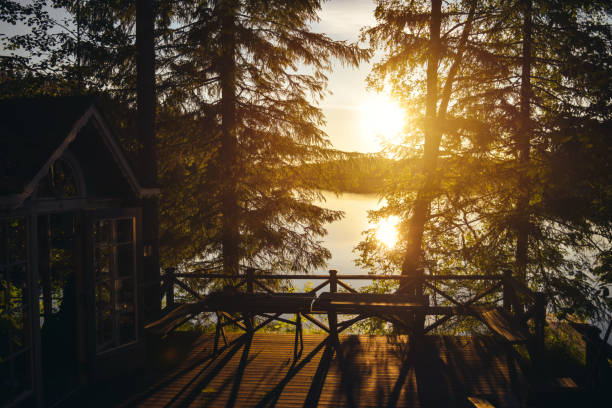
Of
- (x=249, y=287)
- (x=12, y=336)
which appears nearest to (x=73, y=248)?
(x=12, y=336)

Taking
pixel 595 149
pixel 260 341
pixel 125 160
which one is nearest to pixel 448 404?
pixel 260 341

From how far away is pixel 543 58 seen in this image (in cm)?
1031

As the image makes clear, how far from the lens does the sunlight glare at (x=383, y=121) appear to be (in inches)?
425

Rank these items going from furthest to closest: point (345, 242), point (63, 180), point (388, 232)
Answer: point (345, 242) → point (388, 232) → point (63, 180)

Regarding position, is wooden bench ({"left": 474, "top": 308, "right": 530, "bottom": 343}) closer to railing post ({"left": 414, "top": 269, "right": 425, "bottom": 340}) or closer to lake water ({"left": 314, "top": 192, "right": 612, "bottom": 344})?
railing post ({"left": 414, "top": 269, "right": 425, "bottom": 340})

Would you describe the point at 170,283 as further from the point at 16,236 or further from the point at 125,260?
the point at 16,236

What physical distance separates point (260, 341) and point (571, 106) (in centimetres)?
852

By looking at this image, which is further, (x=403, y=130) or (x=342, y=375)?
(x=403, y=130)

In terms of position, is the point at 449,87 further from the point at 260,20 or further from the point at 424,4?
the point at 260,20

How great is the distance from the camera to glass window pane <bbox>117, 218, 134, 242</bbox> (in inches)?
280

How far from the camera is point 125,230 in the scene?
284 inches

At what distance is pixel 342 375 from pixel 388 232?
557 cm

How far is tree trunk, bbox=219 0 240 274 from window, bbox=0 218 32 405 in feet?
20.0

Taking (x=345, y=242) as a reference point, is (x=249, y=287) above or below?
above
